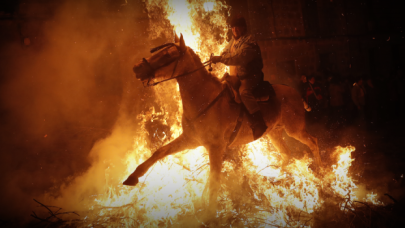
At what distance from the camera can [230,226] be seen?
4531 millimetres

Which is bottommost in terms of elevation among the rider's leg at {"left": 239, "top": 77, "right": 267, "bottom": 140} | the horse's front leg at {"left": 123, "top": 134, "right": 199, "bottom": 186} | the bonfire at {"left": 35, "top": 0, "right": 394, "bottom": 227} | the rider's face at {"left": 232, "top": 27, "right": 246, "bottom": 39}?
the bonfire at {"left": 35, "top": 0, "right": 394, "bottom": 227}

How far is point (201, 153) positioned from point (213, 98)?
93.5 inches

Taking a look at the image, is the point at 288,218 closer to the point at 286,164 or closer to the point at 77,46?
the point at 286,164

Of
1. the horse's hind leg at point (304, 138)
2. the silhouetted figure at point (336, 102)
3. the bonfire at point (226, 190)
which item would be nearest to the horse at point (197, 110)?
the bonfire at point (226, 190)

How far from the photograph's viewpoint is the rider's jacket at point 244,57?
177 inches

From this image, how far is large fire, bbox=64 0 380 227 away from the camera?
479 centimetres

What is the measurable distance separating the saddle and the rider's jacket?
164 millimetres

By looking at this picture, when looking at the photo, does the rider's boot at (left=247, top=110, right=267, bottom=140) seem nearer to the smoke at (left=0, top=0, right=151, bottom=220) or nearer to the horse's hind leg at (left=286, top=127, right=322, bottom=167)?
the horse's hind leg at (left=286, top=127, right=322, bottom=167)

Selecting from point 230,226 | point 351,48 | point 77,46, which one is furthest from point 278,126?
point 351,48

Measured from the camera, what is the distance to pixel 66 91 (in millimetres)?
8016

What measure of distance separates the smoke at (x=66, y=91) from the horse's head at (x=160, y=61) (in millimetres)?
3684

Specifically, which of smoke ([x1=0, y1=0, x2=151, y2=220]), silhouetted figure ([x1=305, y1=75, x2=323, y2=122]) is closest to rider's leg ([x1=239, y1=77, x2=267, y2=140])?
smoke ([x1=0, y1=0, x2=151, y2=220])

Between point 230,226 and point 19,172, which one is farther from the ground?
point 19,172

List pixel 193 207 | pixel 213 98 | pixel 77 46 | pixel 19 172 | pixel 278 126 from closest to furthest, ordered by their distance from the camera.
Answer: pixel 213 98, pixel 193 207, pixel 278 126, pixel 19 172, pixel 77 46
